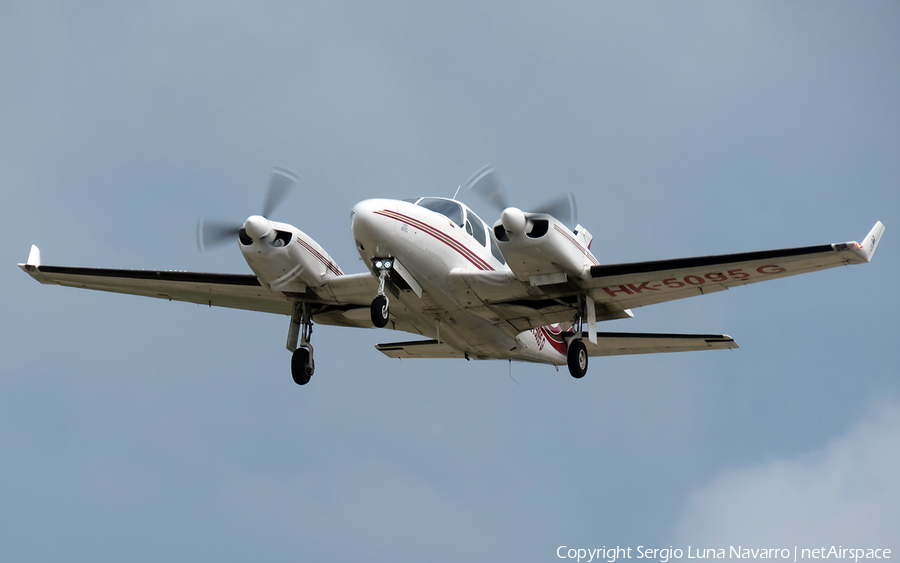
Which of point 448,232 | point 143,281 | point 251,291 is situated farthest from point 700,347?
point 143,281

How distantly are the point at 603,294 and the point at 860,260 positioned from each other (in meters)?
4.14

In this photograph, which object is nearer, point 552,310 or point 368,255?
point 368,255

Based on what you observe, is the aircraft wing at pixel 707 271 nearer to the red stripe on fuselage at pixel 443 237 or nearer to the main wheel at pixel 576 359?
the main wheel at pixel 576 359

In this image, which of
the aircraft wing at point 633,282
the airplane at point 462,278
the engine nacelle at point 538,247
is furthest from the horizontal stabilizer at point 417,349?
the engine nacelle at point 538,247

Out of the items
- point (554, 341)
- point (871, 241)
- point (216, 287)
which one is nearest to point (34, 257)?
point (216, 287)

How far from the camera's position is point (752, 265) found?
14227 millimetres

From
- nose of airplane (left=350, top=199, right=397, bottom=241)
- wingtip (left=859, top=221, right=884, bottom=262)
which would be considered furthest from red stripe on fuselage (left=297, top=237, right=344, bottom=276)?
wingtip (left=859, top=221, right=884, bottom=262)

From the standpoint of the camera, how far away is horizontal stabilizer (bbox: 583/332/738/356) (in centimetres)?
1689

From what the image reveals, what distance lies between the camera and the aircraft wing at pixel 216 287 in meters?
16.4

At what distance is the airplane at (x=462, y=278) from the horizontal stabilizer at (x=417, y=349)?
1380 millimetres

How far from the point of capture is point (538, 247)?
Answer: 14.4m

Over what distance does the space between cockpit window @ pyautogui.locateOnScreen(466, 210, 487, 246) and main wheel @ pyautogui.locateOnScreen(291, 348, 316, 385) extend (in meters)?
3.91

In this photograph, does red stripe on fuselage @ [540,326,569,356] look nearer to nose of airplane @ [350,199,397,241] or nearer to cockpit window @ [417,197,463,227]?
cockpit window @ [417,197,463,227]

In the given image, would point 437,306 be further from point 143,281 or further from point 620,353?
point 143,281
